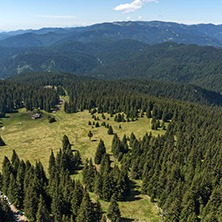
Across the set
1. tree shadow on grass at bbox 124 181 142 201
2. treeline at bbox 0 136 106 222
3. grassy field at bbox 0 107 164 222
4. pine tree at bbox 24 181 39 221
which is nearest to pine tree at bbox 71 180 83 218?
treeline at bbox 0 136 106 222

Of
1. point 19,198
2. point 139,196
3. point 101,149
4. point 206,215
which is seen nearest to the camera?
point 206,215

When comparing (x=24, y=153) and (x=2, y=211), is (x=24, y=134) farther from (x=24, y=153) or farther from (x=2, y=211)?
(x=2, y=211)

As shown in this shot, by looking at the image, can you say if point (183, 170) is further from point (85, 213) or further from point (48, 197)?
point (48, 197)

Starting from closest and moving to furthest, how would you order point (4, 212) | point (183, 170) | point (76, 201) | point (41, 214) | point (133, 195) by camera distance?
point (41, 214) < point (4, 212) < point (76, 201) < point (133, 195) < point (183, 170)

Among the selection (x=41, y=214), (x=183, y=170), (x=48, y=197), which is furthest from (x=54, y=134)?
(x=183, y=170)

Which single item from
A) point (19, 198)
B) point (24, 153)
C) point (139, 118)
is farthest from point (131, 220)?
point (139, 118)

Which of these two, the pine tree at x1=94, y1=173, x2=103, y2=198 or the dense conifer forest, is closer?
the dense conifer forest

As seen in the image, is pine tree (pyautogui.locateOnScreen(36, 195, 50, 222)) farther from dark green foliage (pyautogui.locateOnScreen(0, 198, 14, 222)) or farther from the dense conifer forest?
dark green foliage (pyautogui.locateOnScreen(0, 198, 14, 222))
